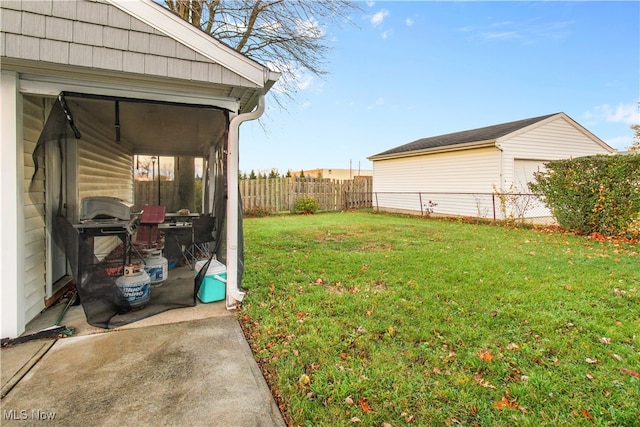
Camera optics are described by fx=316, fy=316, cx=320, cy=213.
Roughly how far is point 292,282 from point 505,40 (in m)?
11.1

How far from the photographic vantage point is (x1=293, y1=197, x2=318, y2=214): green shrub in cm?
1341

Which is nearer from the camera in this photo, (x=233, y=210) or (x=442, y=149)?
(x=233, y=210)

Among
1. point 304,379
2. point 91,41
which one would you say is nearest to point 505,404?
point 304,379

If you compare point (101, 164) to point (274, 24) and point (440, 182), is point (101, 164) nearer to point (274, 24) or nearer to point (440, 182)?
point (274, 24)

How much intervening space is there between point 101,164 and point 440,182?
11196 millimetres

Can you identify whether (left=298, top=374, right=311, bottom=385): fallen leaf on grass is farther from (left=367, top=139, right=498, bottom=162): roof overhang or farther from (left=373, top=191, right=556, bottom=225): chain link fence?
(left=367, top=139, right=498, bottom=162): roof overhang

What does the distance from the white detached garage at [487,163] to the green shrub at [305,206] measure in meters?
4.08

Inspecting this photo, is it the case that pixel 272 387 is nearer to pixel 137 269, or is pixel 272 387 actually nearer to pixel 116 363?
pixel 116 363

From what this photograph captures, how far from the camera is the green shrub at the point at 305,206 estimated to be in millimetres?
13414

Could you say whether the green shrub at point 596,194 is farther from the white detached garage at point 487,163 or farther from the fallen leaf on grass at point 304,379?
the fallen leaf on grass at point 304,379

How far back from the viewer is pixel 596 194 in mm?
7352

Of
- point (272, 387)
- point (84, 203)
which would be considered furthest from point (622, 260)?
point (84, 203)

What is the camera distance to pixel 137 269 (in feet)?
10.9

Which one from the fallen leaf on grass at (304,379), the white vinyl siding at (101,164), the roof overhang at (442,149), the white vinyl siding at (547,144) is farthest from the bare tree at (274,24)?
the fallen leaf on grass at (304,379)
